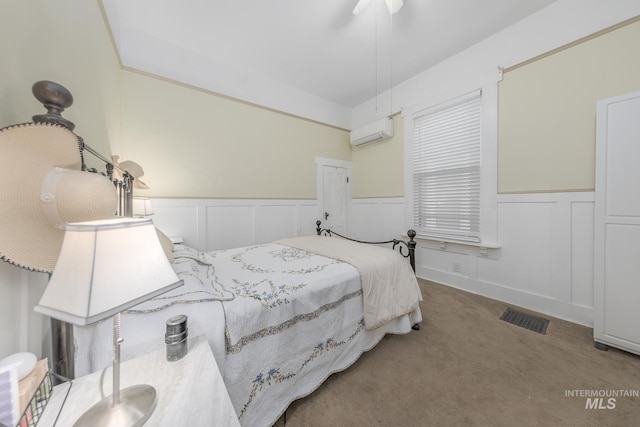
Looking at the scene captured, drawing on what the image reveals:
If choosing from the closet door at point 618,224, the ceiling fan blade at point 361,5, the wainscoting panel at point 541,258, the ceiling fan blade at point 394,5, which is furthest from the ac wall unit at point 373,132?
the closet door at point 618,224

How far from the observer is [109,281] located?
20.5 inches

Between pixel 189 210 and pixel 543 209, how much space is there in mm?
4093

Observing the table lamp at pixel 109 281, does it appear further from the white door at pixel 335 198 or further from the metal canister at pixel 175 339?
the white door at pixel 335 198

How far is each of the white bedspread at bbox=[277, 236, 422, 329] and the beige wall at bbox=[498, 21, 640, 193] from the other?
1.79 metres

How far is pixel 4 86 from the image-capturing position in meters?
0.71

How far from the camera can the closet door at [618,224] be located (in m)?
1.63

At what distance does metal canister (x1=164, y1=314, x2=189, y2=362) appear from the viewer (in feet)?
2.66

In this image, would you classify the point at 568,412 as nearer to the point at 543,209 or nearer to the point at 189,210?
the point at 543,209

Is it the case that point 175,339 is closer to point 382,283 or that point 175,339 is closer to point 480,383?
point 382,283

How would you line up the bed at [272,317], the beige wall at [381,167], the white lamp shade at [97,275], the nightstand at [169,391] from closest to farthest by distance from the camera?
1. the white lamp shade at [97,275]
2. the nightstand at [169,391]
3. the bed at [272,317]
4. the beige wall at [381,167]

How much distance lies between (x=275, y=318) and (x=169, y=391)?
2.01ft

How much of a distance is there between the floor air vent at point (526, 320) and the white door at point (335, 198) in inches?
105

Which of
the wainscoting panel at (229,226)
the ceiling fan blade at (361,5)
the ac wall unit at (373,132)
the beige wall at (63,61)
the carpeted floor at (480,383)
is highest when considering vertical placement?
the ceiling fan blade at (361,5)

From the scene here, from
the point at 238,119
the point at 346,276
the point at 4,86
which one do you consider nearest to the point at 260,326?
the point at 346,276
